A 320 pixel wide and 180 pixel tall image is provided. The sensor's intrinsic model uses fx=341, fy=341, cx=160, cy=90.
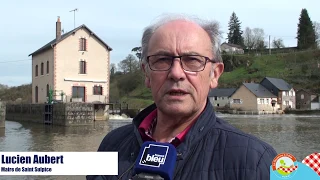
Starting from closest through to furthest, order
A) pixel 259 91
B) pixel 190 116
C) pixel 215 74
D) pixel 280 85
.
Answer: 1. pixel 190 116
2. pixel 215 74
3. pixel 259 91
4. pixel 280 85

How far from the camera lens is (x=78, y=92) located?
109 feet

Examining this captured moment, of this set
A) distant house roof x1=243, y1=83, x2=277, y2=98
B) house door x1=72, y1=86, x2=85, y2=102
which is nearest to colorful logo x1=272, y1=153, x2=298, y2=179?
house door x1=72, y1=86, x2=85, y2=102

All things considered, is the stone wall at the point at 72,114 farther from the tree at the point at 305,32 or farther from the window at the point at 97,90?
the tree at the point at 305,32

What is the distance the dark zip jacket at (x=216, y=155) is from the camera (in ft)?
4.91

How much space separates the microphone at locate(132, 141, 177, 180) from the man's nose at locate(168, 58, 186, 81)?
0.39 meters

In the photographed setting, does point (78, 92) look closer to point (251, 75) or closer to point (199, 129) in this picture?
point (199, 129)

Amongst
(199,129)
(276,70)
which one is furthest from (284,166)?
(276,70)

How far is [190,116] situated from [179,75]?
246 mm

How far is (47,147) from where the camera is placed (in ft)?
44.3

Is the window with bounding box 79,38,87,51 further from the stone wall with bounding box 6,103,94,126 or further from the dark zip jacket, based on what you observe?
the dark zip jacket

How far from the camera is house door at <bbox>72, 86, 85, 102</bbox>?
108 ft

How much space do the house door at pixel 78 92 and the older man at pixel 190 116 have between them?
104ft

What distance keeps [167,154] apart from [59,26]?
114 feet

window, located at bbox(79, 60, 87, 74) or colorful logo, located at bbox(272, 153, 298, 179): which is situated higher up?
window, located at bbox(79, 60, 87, 74)
